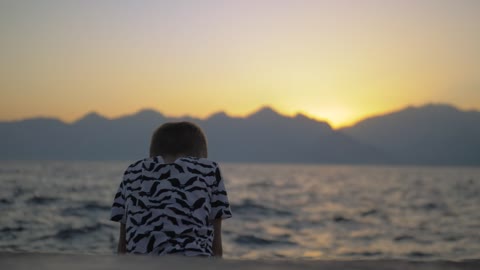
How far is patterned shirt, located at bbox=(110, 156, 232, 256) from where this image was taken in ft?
7.93

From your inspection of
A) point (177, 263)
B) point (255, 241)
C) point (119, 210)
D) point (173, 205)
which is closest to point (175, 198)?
point (173, 205)

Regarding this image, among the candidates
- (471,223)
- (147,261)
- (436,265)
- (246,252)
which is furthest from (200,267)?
(471,223)

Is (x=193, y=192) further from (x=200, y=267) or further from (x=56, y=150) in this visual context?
(x=56, y=150)

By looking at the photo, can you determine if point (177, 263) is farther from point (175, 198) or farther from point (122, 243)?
point (122, 243)

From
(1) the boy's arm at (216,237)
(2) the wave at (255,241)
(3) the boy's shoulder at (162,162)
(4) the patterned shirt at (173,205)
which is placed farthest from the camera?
(2) the wave at (255,241)

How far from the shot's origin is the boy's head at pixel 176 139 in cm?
261

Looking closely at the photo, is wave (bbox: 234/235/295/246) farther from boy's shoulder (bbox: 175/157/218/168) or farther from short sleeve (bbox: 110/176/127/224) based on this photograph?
boy's shoulder (bbox: 175/157/218/168)

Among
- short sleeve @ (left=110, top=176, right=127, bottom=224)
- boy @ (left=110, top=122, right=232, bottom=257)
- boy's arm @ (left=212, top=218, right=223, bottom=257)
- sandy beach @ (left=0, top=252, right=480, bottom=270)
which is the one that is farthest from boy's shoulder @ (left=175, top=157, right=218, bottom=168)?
sandy beach @ (left=0, top=252, right=480, bottom=270)

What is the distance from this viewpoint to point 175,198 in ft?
8.05

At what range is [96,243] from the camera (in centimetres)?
941

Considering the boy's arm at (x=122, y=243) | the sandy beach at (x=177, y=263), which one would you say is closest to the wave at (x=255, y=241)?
the boy's arm at (x=122, y=243)

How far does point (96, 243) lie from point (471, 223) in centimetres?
969

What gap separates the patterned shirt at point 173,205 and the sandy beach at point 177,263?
1.78 m

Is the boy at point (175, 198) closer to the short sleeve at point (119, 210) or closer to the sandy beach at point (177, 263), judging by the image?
the short sleeve at point (119, 210)
